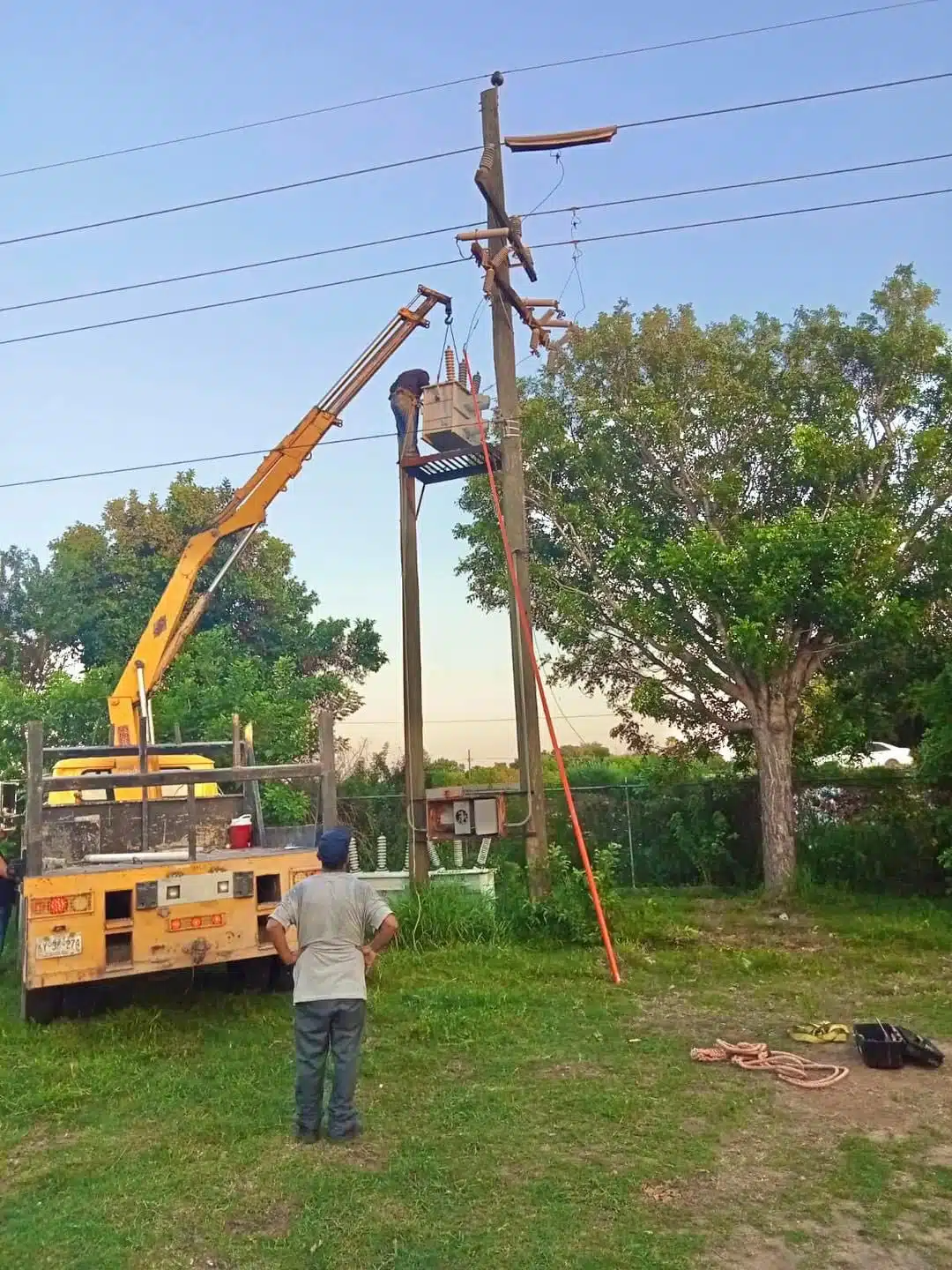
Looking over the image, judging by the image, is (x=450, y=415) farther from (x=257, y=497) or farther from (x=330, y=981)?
(x=330, y=981)

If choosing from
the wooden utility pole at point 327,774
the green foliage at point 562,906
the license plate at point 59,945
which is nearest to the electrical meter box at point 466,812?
the green foliage at point 562,906

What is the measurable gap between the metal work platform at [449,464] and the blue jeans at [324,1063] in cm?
659

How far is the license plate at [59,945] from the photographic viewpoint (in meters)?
6.63

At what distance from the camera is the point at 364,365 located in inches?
484

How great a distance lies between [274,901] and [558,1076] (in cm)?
249

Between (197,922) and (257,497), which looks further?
(257,497)

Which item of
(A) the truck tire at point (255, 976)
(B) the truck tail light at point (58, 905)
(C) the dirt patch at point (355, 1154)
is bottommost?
(C) the dirt patch at point (355, 1154)

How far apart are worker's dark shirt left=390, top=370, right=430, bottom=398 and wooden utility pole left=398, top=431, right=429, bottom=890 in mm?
475

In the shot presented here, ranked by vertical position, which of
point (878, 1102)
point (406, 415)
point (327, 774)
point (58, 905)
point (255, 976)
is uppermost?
point (406, 415)

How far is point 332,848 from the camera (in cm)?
547

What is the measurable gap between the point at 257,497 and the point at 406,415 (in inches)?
84.8

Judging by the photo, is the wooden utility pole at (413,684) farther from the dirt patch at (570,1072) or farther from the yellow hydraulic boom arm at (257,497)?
the dirt patch at (570,1072)

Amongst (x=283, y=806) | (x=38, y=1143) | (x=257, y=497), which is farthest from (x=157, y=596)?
(x=38, y=1143)

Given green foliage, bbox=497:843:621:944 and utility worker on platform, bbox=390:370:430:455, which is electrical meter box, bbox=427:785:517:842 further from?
utility worker on platform, bbox=390:370:430:455
